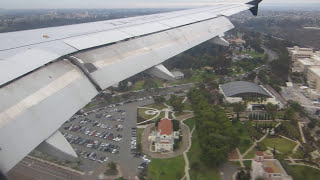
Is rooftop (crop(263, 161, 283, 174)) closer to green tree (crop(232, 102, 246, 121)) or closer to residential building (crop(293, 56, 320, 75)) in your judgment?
green tree (crop(232, 102, 246, 121))

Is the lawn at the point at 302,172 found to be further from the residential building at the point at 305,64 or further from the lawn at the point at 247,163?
the residential building at the point at 305,64

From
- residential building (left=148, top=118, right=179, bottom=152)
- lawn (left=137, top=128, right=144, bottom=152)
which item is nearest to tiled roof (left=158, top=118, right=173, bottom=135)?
residential building (left=148, top=118, right=179, bottom=152)

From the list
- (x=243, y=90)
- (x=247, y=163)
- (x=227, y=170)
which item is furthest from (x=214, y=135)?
(x=243, y=90)

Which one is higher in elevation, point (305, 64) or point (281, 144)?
point (305, 64)

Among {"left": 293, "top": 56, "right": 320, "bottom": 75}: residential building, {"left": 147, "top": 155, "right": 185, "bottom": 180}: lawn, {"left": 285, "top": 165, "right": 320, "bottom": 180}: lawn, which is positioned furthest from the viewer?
{"left": 293, "top": 56, "right": 320, "bottom": 75}: residential building

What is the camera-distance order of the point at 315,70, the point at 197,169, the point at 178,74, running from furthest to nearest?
1. the point at 178,74
2. the point at 315,70
3. the point at 197,169

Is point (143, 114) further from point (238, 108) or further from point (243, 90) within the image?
point (243, 90)
